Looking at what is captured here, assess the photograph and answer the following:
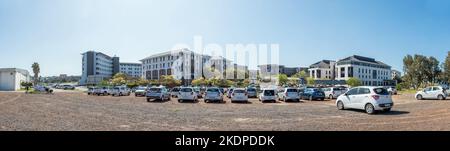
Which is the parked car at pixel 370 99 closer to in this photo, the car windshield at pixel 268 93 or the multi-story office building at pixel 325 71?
the car windshield at pixel 268 93

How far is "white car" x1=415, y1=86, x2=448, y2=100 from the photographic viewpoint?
100 feet

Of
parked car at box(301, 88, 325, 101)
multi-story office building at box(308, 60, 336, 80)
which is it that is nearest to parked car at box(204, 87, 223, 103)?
parked car at box(301, 88, 325, 101)

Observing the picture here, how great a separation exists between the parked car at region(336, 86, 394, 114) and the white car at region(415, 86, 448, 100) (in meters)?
18.1

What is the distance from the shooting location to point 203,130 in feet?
34.4

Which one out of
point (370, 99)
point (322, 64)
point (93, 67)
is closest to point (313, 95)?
point (370, 99)

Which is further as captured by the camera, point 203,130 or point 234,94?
point 234,94

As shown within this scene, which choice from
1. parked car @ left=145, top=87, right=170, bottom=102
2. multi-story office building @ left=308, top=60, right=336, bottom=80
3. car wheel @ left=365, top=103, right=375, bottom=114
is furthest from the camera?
multi-story office building @ left=308, top=60, right=336, bottom=80

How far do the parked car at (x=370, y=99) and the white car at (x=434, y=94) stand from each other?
18.1 meters

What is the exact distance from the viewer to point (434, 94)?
103 ft

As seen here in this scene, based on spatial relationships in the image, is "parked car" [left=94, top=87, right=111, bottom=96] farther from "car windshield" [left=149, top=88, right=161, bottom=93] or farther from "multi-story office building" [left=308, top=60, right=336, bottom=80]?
"multi-story office building" [left=308, top=60, right=336, bottom=80]
